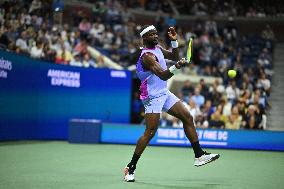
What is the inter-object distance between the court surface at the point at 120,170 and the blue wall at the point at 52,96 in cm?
222

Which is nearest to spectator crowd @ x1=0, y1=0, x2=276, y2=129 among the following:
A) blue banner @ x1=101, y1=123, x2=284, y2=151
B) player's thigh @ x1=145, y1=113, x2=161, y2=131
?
blue banner @ x1=101, y1=123, x2=284, y2=151

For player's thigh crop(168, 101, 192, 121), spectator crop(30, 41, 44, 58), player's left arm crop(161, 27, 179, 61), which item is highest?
spectator crop(30, 41, 44, 58)

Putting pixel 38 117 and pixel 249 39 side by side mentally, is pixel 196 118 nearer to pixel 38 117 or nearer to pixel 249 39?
A: pixel 38 117

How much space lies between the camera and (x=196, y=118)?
657 inches

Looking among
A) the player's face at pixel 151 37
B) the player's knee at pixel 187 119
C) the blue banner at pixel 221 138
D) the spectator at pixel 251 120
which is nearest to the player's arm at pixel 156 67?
the player's face at pixel 151 37

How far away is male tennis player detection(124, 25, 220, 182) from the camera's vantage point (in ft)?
24.5

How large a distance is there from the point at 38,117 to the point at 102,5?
430 inches

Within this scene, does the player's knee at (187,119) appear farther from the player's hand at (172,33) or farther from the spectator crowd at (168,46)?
the spectator crowd at (168,46)

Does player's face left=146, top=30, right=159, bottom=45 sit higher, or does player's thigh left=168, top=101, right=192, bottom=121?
player's face left=146, top=30, right=159, bottom=45

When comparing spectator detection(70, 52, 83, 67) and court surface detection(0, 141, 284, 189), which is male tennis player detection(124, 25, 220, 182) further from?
spectator detection(70, 52, 83, 67)

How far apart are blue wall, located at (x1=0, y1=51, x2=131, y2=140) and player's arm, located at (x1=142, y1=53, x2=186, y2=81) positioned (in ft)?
22.5

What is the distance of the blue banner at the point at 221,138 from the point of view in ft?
46.1

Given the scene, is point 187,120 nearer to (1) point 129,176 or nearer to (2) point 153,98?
(2) point 153,98

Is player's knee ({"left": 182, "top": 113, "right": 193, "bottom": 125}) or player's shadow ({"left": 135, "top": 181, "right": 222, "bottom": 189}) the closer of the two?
player's shadow ({"left": 135, "top": 181, "right": 222, "bottom": 189})
